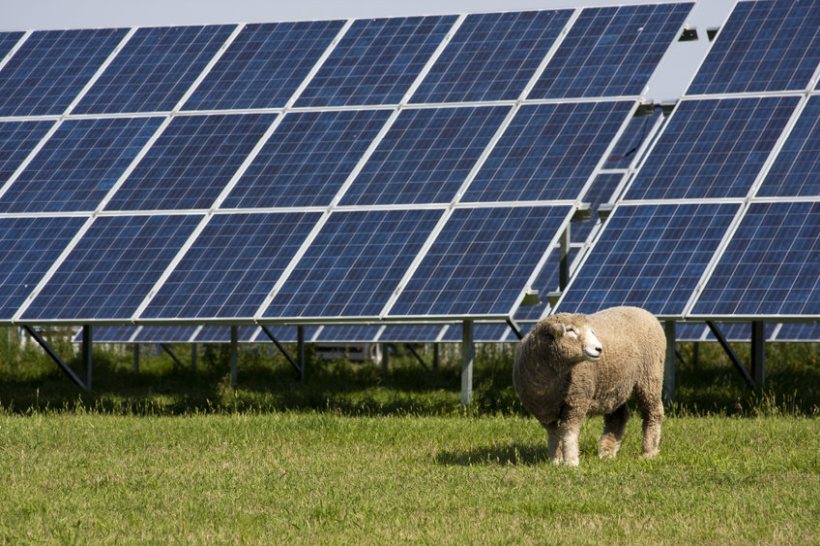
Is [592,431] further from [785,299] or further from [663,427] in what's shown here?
[785,299]

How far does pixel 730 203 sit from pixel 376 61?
22.0 ft

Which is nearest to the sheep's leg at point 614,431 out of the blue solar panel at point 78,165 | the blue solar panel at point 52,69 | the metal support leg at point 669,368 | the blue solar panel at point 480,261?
the blue solar panel at point 480,261

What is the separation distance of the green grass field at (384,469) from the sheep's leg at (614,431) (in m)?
0.25

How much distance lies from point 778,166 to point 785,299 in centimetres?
282

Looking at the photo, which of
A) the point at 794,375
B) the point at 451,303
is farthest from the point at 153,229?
the point at 794,375

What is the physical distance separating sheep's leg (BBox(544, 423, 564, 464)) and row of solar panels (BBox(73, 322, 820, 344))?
575 inches

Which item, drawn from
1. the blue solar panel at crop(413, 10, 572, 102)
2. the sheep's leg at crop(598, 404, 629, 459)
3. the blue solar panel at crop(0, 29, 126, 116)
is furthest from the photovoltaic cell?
the blue solar panel at crop(0, 29, 126, 116)

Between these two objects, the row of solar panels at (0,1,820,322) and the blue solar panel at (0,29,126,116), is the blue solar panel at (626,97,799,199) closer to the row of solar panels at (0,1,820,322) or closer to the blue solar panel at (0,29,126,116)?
the row of solar panels at (0,1,820,322)

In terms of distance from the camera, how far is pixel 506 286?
18.5m

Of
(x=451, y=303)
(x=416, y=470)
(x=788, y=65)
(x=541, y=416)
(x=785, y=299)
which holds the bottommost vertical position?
(x=416, y=470)

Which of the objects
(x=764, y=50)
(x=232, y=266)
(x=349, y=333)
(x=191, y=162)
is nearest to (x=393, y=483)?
(x=232, y=266)

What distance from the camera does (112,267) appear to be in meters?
20.2

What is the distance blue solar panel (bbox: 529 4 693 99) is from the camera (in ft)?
71.2

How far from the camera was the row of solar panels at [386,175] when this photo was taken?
755 inches
